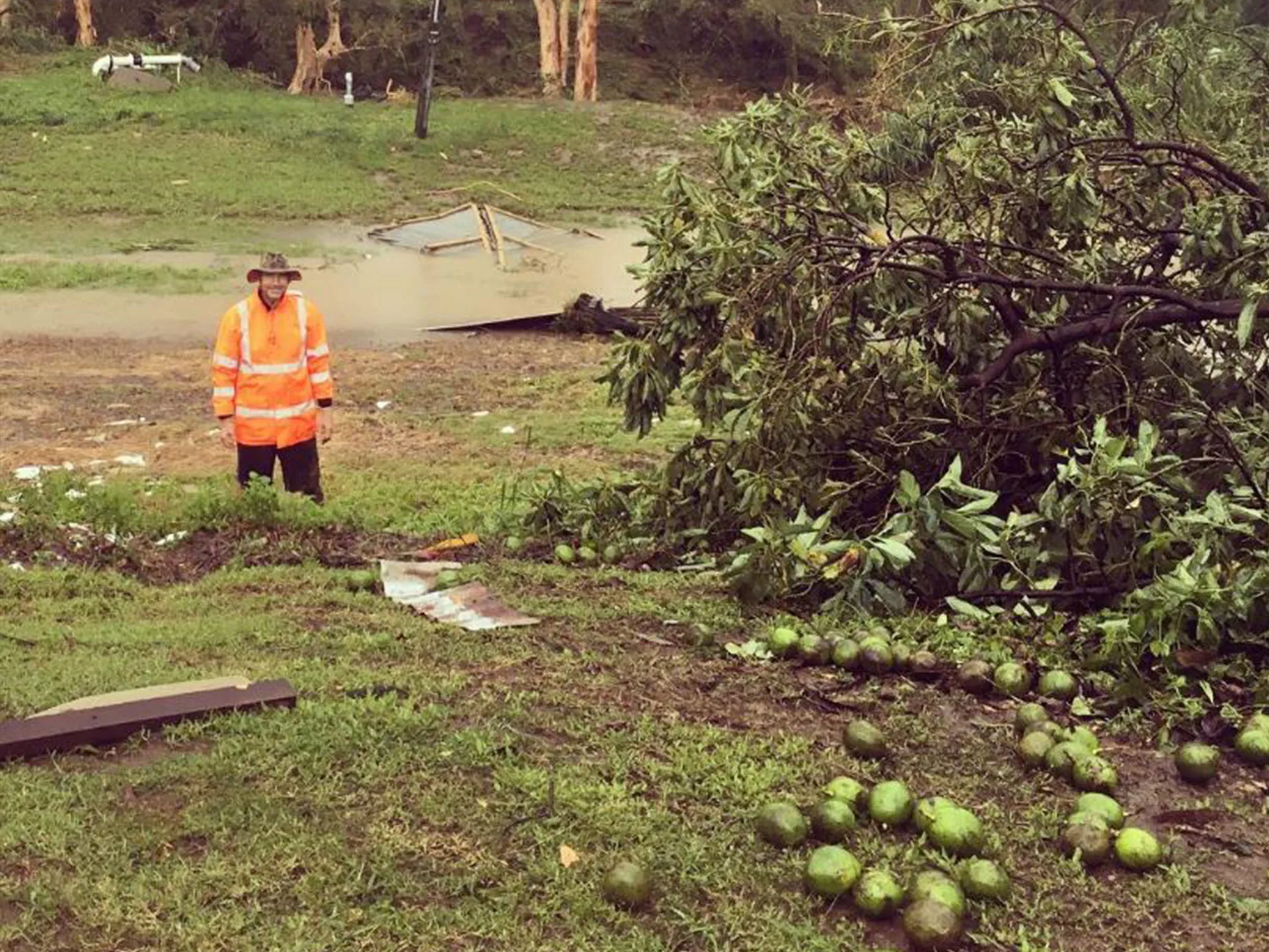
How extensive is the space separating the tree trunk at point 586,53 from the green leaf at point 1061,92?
2930cm

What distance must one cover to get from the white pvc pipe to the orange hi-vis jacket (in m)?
24.8

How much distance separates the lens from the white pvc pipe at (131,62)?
2958cm

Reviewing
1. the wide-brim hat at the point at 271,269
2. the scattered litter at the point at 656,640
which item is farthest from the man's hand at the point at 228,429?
the scattered litter at the point at 656,640

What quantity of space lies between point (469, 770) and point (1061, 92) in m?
3.97

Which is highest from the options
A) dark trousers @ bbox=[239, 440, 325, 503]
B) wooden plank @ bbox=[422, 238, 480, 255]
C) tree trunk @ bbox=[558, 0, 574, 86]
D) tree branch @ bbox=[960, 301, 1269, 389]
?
tree trunk @ bbox=[558, 0, 574, 86]

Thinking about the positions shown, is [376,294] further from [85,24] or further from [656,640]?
[85,24]

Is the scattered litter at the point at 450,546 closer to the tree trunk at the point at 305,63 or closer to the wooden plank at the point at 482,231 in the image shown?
the wooden plank at the point at 482,231

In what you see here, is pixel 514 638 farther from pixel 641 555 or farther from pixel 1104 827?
pixel 1104 827

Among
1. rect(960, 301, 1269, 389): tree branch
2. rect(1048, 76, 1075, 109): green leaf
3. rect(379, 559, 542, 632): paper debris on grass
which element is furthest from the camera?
rect(1048, 76, 1075, 109): green leaf

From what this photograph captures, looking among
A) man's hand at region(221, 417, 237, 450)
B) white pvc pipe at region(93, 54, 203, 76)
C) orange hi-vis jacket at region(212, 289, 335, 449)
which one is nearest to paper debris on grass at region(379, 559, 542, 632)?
orange hi-vis jacket at region(212, 289, 335, 449)

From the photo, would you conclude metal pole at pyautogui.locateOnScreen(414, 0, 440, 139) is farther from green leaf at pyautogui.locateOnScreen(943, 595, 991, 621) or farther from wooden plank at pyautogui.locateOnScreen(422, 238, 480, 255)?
green leaf at pyautogui.locateOnScreen(943, 595, 991, 621)

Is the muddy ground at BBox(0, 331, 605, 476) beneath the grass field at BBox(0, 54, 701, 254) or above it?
beneath

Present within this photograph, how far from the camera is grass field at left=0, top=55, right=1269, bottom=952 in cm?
288

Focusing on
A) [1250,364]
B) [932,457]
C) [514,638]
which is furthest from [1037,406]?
[514,638]
